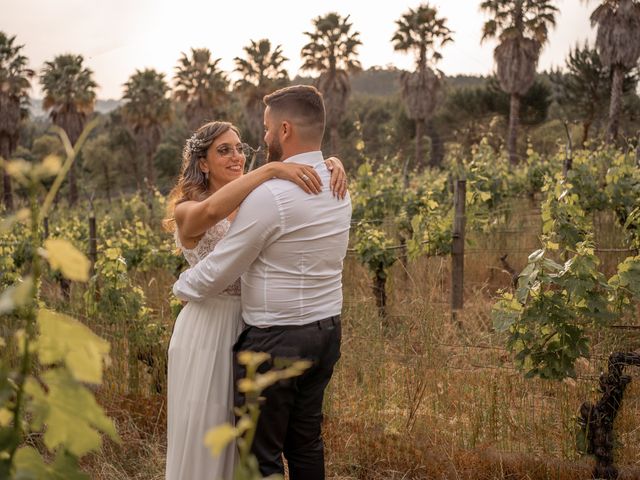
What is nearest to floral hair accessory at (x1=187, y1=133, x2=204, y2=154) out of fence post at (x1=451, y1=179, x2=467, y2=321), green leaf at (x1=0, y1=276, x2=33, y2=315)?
green leaf at (x1=0, y1=276, x2=33, y2=315)

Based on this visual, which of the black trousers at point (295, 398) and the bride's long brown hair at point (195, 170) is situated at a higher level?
the bride's long brown hair at point (195, 170)

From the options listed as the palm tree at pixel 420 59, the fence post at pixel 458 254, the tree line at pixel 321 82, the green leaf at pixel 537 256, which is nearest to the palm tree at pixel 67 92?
the tree line at pixel 321 82

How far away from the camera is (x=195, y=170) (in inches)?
115

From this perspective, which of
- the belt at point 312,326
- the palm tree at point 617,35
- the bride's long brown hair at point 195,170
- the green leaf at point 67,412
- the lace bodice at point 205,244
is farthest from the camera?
the palm tree at point 617,35

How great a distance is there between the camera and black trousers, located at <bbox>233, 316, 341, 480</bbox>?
2336 mm

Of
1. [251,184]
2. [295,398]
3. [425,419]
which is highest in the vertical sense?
[251,184]

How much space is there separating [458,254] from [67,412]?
21.3ft

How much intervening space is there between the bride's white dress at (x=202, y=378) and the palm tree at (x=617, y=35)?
20330mm

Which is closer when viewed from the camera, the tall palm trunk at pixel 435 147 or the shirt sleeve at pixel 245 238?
the shirt sleeve at pixel 245 238

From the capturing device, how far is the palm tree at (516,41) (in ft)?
80.4

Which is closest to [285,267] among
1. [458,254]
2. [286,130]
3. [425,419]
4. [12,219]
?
[286,130]

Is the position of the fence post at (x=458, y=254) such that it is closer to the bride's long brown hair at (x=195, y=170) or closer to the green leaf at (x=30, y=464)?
the bride's long brown hair at (x=195, y=170)

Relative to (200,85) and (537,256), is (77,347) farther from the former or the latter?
(200,85)

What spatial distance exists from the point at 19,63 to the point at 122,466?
90.1ft
